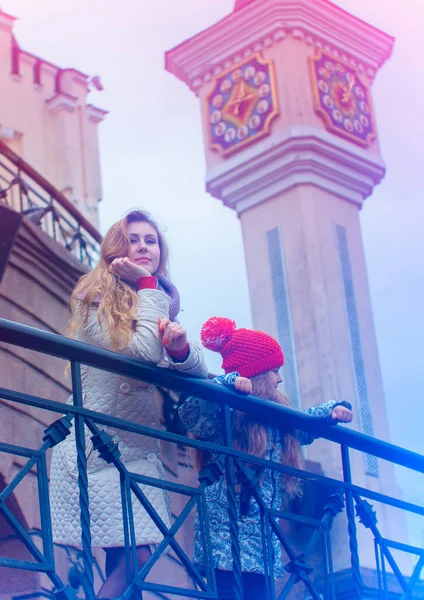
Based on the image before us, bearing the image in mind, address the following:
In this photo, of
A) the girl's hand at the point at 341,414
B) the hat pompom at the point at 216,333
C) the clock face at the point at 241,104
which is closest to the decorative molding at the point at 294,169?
the clock face at the point at 241,104

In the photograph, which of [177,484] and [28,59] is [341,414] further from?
[28,59]

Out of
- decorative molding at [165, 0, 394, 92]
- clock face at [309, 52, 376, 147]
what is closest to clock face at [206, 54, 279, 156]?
decorative molding at [165, 0, 394, 92]

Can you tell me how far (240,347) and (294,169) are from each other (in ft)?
40.7

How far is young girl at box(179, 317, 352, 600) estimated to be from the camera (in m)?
3.64

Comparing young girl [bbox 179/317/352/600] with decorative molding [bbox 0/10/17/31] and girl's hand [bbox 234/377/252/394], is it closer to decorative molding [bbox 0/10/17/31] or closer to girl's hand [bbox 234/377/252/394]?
girl's hand [bbox 234/377/252/394]

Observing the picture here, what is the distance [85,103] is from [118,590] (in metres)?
14.3

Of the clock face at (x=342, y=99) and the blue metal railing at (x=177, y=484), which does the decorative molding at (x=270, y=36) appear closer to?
the clock face at (x=342, y=99)

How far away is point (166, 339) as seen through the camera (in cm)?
341

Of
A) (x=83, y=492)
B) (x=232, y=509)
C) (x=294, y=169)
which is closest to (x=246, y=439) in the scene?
(x=232, y=509)

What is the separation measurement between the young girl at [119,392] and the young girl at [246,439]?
0.55ft

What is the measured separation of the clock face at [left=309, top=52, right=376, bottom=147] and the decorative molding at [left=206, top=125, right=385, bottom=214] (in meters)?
0.35

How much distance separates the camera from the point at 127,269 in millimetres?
3738

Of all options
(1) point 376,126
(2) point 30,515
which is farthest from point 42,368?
(1) point 376,126

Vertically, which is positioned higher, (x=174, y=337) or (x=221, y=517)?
(x=174, y=337)
